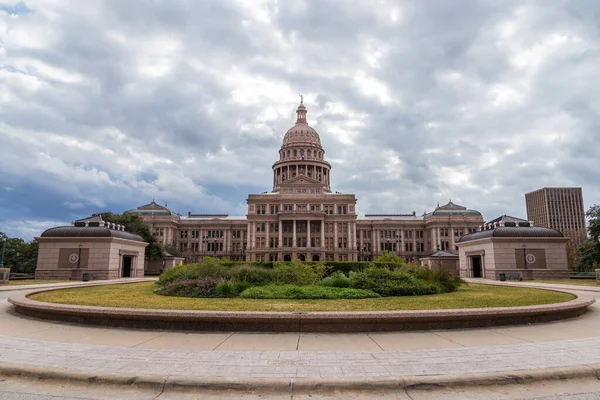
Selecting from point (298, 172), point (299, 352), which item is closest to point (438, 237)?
point (298, 172)

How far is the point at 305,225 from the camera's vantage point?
317 ft

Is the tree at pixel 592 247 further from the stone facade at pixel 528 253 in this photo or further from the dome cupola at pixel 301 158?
the dome cupola at pixel 301 158

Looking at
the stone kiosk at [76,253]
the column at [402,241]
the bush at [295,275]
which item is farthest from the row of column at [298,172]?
the bush at [295,275]

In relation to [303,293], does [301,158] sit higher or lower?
higher

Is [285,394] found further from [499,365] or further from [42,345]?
[42,345]

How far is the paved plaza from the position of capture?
7305 mm

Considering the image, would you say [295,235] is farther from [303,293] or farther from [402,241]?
[303,293]

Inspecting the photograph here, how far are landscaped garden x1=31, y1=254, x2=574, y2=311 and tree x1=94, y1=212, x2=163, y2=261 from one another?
→ 44569 mm

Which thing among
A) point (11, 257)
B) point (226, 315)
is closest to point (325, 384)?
point (226, 315)

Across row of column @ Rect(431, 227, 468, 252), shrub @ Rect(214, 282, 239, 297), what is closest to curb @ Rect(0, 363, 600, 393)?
shrub @ Rect(214, 282, 239, 297)

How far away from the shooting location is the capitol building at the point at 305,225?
95000 mm

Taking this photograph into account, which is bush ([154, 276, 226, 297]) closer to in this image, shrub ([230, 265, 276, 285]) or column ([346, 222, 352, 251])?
shrub ([230, 265, 276, 285])

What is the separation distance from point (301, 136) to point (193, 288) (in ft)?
346

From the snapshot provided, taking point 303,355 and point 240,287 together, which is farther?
point 240,287
